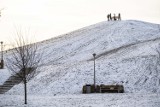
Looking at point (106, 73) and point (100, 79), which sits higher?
point (106, 73)

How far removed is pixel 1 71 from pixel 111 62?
17089 millimetres

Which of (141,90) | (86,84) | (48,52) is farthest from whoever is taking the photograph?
(48,52)

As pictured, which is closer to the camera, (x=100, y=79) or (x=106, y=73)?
(x=100, y=79)

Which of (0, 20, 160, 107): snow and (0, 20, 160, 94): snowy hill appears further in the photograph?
(0, 20, 160, 94): snowy hill

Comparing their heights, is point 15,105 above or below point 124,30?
below

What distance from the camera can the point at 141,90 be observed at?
92.6 feet

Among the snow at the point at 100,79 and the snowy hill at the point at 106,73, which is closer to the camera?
the snow at the point at 100,79

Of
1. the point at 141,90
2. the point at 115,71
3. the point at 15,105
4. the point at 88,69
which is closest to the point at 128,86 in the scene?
the point at 141,90

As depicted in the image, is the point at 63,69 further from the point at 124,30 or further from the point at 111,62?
the point at 124,30

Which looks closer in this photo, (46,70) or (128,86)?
(128,86)

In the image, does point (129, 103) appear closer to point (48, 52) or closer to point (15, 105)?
point (15, 105)

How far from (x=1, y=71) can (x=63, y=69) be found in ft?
36.3

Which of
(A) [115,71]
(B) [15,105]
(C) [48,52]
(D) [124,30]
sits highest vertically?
(D) [124,30]

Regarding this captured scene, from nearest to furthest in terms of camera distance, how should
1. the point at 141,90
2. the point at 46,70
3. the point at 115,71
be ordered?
the point at 141,90 < the point at 115,71 < the point at 46,70
